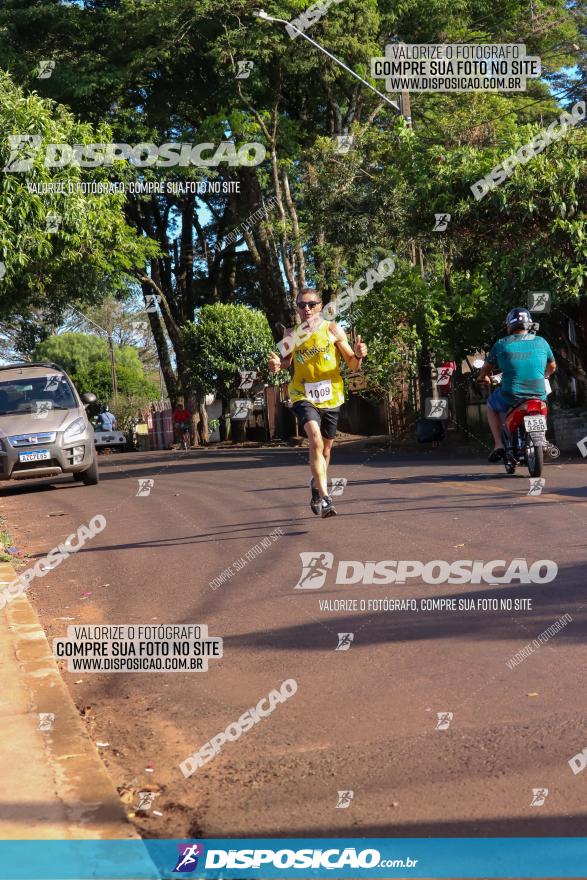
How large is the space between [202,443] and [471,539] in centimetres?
3934

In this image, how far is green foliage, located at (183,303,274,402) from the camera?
42312mm

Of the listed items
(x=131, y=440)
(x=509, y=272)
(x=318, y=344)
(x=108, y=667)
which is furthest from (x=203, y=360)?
(x=108, y=667)

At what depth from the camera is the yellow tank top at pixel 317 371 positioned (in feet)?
34.0

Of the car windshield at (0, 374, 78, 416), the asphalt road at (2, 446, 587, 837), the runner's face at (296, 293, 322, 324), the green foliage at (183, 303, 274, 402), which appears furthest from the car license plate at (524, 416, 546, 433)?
the green foliage at (183, 303, 274, 402)

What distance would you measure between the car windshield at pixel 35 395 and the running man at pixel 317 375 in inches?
349

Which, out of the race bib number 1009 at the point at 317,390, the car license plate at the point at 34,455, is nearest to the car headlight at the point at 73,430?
the car license plate at the point at 34,455

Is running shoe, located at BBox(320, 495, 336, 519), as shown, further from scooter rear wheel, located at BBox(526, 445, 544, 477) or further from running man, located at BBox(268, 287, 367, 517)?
scooter rear wheel, located at BBox(526, 445, 544, 477)

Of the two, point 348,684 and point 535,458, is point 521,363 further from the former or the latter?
point 348,684

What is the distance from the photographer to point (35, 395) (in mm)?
18672

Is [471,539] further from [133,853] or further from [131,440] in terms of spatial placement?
[131,440]

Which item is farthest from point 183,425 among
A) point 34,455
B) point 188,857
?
point 188,857

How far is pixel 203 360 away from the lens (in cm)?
4284

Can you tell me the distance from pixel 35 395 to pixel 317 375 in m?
9.35

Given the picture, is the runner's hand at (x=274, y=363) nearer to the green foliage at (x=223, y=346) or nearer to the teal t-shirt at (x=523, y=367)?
the teal t-shirt at (x=523, y=367)
